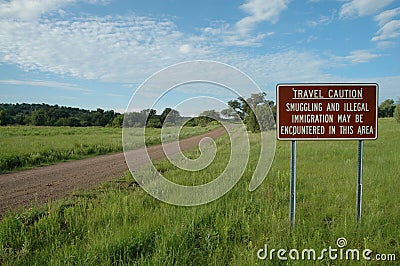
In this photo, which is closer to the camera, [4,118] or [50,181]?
[50,181]

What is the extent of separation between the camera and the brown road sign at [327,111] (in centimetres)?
482

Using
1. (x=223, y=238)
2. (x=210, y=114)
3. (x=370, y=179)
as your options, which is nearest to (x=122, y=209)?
(x=223, y=238)

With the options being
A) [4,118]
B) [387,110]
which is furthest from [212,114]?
[387,110]

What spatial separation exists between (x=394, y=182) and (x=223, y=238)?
5179 mm

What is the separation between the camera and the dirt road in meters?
6.60

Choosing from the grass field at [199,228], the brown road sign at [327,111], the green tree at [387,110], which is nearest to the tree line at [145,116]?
the green tree at [387,110]

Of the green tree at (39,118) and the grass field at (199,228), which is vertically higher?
the green tree at (39,118)

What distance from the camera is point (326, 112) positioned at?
15.9 ft

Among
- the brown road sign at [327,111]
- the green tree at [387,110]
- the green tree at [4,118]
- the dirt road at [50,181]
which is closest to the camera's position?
the brown road sign at [327,111]

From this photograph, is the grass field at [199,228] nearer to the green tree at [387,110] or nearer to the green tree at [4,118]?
the green tree at [4,118]

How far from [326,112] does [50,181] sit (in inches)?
295

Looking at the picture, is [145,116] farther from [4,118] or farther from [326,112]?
[4,118]

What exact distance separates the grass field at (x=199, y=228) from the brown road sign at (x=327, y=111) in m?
1.35

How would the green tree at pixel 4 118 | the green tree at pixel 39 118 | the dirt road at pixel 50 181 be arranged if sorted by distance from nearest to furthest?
1. the dirt road at pixel 50 181
2. the green tree at pixel 4 118
3. the green tree at pixel 39 118
